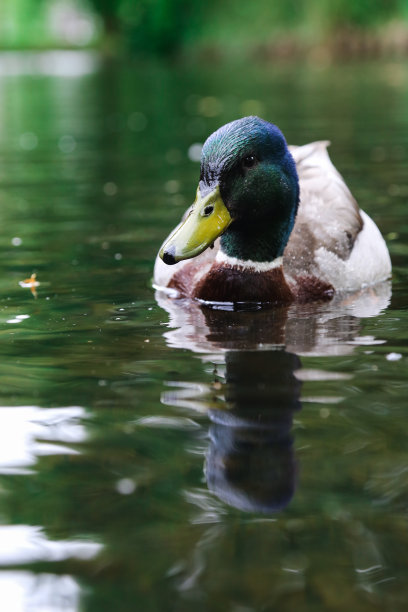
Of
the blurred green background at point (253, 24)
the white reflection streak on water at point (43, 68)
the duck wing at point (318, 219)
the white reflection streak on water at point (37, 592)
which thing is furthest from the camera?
the white reflection streak on water at point (43, 68)

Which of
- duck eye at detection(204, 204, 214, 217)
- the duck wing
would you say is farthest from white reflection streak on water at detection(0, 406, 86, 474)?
the duck wing

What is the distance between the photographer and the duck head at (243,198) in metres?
5.00

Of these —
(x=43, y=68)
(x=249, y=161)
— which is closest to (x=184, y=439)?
(x=249, y=161)

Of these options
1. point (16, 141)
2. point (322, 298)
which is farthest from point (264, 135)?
point (16, 141)

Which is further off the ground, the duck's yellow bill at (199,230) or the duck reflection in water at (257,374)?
the duck's yellow bill at (199,230)

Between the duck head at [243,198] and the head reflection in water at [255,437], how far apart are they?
82 cm

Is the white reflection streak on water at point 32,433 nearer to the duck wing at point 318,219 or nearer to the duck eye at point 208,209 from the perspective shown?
the duck eye at point 208,209

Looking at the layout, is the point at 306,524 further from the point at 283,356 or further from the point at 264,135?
the point at 264,135

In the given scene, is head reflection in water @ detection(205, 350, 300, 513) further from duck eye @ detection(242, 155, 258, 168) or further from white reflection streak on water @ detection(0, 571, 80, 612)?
duck eye @ detection(242, 155, 258, 168)

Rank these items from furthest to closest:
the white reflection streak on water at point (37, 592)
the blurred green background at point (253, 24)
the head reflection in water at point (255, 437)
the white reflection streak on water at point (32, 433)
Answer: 1. the blurred green background at point (253, 24)
2. the white reflection streak on water at point (32, 433)
3. the head reflection in water at point (255, 437)
4. the white reflection streak on water at point (37, 592)

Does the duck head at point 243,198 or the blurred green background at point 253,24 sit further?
the blurred green background at point 253,24

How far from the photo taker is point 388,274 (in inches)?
248

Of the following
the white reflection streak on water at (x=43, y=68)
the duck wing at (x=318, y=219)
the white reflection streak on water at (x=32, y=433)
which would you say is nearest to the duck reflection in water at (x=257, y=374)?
the duck wing at (x=318, y=219)

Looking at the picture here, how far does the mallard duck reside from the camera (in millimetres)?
5086
